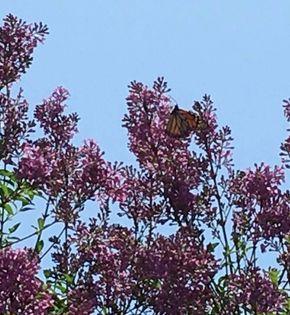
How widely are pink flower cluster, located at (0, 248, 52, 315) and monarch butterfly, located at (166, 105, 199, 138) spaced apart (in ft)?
3.50

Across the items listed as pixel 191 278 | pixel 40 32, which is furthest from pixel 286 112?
pixel 40 32

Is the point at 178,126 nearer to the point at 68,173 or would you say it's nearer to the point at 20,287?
the point at 68,173

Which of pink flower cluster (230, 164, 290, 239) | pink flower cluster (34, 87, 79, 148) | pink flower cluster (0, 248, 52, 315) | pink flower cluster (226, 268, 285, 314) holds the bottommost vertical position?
pink flower cluster (0, 248, 52, 315)

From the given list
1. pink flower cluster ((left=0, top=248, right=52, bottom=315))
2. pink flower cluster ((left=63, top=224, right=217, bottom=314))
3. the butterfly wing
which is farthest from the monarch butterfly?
pink flower cluster ((left=0, top=248, right=52, bottom=315))

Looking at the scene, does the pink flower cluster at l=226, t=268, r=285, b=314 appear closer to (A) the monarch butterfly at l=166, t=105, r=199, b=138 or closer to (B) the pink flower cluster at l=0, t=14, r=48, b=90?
(A) the monarch butterfly at l=166, t=105, r=199, b=138

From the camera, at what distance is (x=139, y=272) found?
4473 millimetres

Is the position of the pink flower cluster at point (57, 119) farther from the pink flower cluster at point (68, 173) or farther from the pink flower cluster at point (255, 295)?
the pink flower cluster at point (255, 295)

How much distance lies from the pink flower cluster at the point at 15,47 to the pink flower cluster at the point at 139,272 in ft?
3.44

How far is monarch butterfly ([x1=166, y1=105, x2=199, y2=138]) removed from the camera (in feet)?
15.7

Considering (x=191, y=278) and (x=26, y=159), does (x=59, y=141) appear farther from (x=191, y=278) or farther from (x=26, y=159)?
(x=191, y=278)

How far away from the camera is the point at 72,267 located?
15.5 feet

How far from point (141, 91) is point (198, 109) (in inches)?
14.3

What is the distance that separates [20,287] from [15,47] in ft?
6.20

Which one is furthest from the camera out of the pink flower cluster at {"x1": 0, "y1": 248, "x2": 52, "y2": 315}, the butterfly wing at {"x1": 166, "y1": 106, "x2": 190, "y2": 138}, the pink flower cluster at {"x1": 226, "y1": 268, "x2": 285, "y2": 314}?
the butterfly wing at {"x1": 166, "y1": 106, "x2": 190, "y2": 138}
